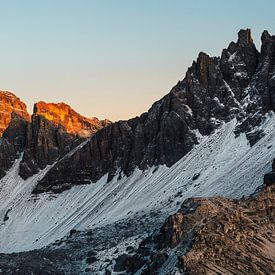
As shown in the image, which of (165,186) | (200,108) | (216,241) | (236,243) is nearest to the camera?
(216,241)

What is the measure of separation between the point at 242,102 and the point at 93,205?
4476cm

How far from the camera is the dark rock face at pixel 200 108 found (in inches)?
5595

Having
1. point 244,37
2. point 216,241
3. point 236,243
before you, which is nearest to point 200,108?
point 244,37

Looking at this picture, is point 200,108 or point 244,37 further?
point 244,37

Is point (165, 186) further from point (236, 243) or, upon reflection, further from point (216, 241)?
point (216, 241)

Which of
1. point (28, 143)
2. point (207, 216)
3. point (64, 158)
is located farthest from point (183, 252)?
point (28, 143)

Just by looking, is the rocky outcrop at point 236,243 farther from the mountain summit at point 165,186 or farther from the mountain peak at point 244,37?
the mountain peak at point 244,37

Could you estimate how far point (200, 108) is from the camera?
14950 cm

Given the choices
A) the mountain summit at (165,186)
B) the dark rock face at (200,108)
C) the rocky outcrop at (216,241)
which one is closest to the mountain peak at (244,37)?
the dark rock face at (200,108)

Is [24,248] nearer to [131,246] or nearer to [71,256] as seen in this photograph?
[71,256]

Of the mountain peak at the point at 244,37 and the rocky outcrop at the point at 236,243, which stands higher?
the mountain peak at the point at 244,37

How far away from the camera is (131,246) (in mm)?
87875

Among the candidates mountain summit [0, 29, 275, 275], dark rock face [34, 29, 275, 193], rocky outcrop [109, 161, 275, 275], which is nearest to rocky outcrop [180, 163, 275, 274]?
rocky outcrop [109, 161, 275, 275]

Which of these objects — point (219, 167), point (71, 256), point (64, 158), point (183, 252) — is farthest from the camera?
point (64, 158)
